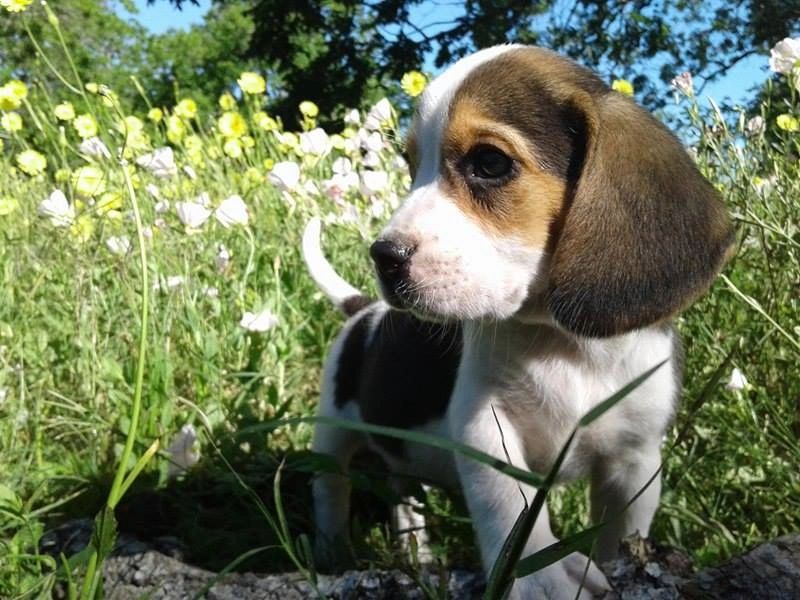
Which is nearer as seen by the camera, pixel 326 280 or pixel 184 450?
pixel 184 450

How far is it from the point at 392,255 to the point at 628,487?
908 mm

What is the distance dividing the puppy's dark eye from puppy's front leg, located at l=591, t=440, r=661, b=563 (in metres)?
0.78

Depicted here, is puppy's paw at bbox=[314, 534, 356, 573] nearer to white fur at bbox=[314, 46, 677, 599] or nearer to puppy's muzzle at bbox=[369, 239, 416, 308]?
white fur at bbox=[314, 46, 677, 599]

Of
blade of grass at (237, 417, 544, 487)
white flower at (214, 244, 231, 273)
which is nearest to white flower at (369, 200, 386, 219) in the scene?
white flower at (214, 244, 231, 273)

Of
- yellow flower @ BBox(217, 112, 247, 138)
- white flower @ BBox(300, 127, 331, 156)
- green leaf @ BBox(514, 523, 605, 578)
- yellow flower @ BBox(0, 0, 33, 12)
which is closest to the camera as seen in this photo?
green leaf @ BBox(514, 523, 605, 578)

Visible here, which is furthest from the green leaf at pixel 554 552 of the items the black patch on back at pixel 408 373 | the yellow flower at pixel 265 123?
the yellow flower at pixel 265 123

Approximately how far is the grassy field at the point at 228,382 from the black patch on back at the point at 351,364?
225 mm

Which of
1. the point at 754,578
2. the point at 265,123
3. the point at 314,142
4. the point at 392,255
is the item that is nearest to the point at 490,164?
the point at 392,255

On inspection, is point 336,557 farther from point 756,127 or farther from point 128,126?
point 756,127

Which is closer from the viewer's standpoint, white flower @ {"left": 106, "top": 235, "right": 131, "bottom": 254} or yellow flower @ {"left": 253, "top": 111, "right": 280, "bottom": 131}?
white flower @ {"left": 106, "top": 235, "right": 131, "bottom": 254}

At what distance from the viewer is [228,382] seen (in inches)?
132

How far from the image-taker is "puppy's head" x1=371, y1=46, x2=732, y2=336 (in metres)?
2.00

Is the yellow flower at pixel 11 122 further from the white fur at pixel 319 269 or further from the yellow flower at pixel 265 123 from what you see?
the white fur at pixel 319 269

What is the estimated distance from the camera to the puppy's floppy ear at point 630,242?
6.54ft
